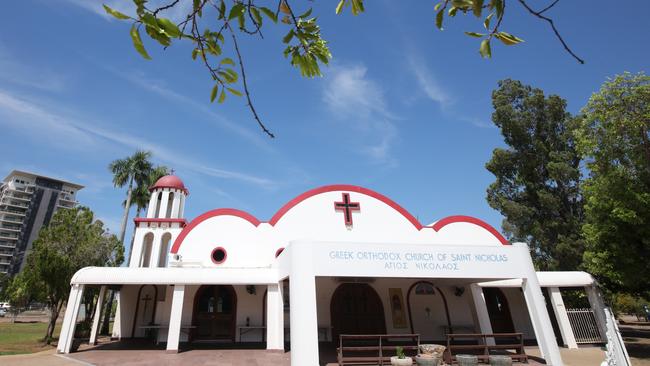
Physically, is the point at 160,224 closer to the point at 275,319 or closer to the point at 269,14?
the point at 275,319

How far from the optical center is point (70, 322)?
12.6m

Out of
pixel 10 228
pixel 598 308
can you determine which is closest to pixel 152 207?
pixel 598 308

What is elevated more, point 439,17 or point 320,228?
point 320,228

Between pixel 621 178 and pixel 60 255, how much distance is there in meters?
26.1

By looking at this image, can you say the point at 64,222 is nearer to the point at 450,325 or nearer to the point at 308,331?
the point at 308,331

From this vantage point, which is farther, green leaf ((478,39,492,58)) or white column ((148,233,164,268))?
white column ((148,233,164,268))

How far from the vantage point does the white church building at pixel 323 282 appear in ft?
39.9

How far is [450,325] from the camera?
1563 centimetres

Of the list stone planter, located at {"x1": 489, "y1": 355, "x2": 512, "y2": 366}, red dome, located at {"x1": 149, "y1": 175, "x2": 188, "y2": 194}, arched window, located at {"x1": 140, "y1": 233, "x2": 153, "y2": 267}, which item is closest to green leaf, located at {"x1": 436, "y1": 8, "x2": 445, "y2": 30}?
stone planter, located at {"x1": 489, "y1": 355, "x2": 512, "y2": 366}

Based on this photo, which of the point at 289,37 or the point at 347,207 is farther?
the point at 347,207

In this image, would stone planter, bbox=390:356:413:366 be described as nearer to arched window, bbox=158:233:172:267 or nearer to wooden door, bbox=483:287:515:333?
wooden door, bbox=483:287:515:333

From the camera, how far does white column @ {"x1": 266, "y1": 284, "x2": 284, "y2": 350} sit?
1258 cm

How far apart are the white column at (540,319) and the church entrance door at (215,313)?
38.0 feet

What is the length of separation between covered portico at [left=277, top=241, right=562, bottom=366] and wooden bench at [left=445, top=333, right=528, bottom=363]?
0.93 m
